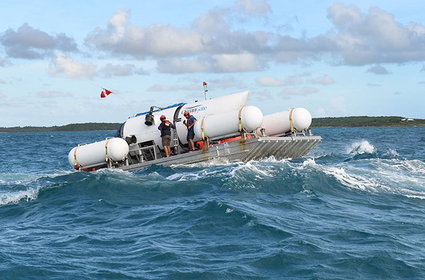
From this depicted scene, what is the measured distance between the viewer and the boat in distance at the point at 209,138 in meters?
20.2

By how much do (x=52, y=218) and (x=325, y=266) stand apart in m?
7.05

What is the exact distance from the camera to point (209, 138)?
2061 centimetres

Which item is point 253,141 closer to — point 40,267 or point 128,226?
point 128,226

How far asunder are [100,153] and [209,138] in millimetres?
4795

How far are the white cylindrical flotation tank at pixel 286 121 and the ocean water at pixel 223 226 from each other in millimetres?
3765

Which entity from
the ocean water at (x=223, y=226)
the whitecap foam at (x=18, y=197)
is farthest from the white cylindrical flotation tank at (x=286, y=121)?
the whitecap foam at (x=18, y=197)

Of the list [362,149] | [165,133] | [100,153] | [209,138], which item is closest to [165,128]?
[165,133]

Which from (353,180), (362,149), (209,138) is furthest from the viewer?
(362,149)

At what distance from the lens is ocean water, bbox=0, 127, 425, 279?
8156 millimetres

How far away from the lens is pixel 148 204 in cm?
1337

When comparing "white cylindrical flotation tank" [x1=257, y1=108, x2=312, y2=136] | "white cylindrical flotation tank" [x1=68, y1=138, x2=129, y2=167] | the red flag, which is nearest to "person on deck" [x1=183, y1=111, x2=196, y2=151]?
"white cylindrical flotation tank" [x1=68, y1=138, x2=129, y2=167]

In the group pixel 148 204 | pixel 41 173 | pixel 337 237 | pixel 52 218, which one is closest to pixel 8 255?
pixel 52 218

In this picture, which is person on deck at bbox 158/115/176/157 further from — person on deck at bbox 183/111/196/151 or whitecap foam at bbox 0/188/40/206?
whitecap foam at bbox 0/188/40/206

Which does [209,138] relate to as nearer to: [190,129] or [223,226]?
[190,129]
